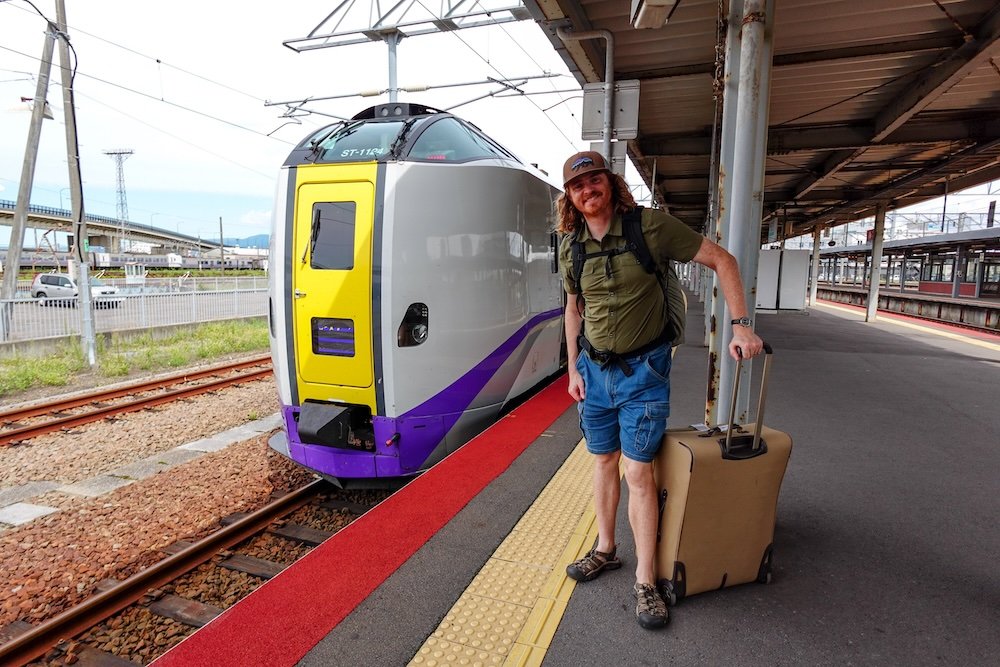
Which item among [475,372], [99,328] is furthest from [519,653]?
[99,328]

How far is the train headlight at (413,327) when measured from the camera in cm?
412

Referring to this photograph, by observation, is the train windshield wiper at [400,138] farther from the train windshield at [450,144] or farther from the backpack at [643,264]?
the backpack at [643,264]

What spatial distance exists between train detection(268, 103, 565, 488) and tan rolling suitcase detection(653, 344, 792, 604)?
230cm

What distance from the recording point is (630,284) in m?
2.30

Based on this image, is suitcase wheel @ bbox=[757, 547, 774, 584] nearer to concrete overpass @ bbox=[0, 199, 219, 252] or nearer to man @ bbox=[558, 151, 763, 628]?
man @ bbox=[558, 151, 763, 628]

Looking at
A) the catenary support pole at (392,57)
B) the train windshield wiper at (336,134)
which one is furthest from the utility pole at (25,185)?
the train windshield wiper at (336,134)

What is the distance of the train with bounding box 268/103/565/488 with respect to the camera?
4078 millimetres

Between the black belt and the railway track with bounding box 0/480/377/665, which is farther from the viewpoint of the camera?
the railway track with bounding box 0/480/377/665

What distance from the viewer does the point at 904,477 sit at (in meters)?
3.91

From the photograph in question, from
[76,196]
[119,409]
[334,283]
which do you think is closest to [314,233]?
[334,283]

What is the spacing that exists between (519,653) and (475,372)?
274 cm

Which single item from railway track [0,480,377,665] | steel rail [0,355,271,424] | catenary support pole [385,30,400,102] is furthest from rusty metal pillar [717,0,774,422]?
catenary support pole [385,30,400,102]

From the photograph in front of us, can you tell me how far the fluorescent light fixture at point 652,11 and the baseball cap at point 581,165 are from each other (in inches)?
48.9

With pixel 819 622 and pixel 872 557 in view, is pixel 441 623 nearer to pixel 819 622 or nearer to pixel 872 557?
pixel 819 622
